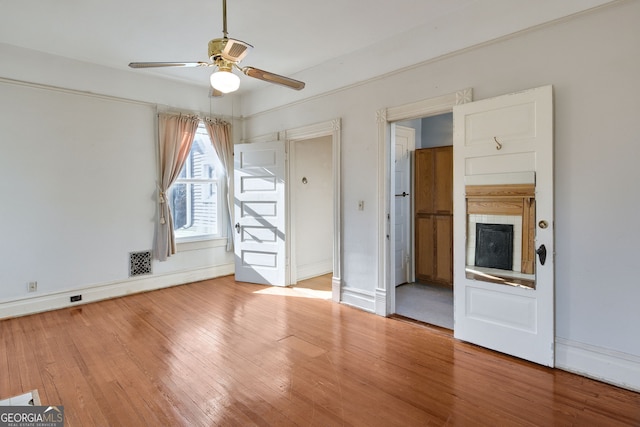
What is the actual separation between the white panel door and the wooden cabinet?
82.7 inches

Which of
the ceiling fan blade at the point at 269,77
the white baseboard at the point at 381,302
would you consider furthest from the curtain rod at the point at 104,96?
the white baseboard at the point at 381,302

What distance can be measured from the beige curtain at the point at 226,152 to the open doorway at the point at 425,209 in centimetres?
275

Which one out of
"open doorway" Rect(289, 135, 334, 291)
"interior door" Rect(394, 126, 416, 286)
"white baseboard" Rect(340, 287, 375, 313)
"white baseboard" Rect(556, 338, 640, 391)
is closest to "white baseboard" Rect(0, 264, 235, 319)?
"open doorway" Rect(289, 135, 334, 291)

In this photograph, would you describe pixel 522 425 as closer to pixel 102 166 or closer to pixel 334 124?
pixel 334 124

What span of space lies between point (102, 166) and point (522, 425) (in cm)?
514

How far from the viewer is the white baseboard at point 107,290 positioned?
3.91 meters

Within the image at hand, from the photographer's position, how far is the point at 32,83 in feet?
12.8

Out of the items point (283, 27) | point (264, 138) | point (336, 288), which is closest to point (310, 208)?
point (264, 138)

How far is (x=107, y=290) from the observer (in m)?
4.52

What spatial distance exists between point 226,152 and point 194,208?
3.52 ft

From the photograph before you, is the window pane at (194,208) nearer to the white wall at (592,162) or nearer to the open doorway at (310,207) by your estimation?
the open doorway at (310,207)

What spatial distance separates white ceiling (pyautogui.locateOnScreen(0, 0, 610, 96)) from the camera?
2.97 metres

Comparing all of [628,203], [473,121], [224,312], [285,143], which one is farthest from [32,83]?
[628,203]

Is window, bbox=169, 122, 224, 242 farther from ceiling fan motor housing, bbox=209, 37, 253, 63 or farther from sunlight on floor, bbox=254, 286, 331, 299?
ceiling fan motor housing, bbox=209, 37, 253, 63
